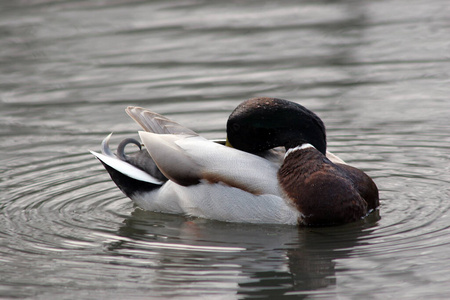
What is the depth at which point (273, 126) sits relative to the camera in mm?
6809

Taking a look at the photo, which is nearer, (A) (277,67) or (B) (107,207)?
(B) (107,207)

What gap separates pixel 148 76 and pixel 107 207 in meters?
3.79

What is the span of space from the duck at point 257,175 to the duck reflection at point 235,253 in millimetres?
102

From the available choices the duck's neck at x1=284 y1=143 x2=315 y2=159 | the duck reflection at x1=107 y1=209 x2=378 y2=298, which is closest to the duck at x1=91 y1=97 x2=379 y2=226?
the duck's neck at x1=284 y1=143 x2=315 y2=159

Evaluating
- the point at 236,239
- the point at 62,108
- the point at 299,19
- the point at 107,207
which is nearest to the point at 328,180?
the point at 236,239

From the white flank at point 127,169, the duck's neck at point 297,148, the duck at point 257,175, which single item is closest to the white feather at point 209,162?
the duck at point 257,175

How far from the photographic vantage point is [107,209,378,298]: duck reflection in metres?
5.46

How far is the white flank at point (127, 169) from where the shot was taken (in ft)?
23.4

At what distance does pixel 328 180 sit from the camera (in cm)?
653

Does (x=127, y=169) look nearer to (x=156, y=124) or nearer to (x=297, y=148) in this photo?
(x=156, y=124)

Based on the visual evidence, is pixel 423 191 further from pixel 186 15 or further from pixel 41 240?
pixel 186 15

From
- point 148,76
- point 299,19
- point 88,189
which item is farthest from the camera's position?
point 299,19

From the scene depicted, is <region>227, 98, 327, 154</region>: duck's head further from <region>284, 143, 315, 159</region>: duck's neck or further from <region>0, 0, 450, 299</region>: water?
<region>0, 0, 450, 299</region>: water

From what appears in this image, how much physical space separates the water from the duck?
0.13 m
